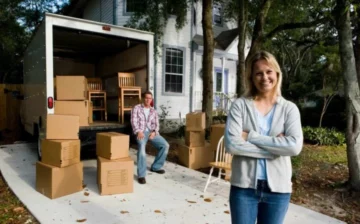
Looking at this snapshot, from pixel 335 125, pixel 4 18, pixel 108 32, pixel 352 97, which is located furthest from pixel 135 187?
pixel 4 18

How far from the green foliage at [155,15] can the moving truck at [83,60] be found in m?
2.51

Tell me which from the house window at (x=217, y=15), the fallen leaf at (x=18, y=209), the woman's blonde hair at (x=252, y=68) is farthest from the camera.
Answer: the house window at (x=217, y=15)

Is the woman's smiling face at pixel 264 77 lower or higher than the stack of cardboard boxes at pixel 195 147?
higher

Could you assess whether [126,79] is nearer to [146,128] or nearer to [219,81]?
[146,128]

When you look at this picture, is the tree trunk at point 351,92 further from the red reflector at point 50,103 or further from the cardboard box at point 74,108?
the red reflector at point 50,103

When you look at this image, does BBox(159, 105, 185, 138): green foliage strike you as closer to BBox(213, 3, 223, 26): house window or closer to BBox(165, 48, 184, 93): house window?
BBox(165, 48, 184, 93): house window

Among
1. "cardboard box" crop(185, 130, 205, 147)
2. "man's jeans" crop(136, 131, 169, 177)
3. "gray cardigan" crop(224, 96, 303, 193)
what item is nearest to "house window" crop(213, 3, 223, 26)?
"cardboard box" crop(185, 130, 205, 147)

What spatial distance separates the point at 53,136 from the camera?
4145 mm

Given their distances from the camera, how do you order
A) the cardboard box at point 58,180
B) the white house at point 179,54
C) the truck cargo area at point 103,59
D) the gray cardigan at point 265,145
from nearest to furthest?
the gray cardigan at point 265,145 → the cardboard box at point 58,180 → the truck cargo area at point 103,59 → the white house at point 179,54

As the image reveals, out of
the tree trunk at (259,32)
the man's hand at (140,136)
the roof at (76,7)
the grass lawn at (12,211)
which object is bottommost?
the grass lawn at (12,211)

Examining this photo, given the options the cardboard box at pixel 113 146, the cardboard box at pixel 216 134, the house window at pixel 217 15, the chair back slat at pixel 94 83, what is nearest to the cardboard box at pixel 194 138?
the cardboard box at pixel 216 134

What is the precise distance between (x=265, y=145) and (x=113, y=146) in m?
2.82

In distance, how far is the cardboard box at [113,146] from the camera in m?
4.13

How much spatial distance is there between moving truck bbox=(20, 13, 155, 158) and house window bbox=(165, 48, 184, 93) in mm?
3284
